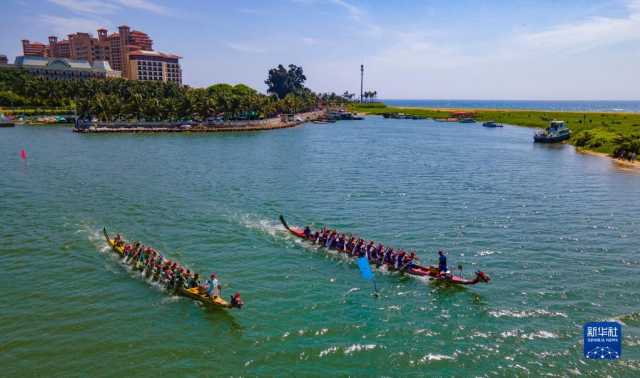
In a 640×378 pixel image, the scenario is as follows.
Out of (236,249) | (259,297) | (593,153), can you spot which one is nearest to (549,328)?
(259,297)

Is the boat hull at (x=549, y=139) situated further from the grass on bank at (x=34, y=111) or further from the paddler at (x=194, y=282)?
the grass on bank at (x=34, y=111)

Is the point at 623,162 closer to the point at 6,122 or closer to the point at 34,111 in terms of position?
the point at 6,122

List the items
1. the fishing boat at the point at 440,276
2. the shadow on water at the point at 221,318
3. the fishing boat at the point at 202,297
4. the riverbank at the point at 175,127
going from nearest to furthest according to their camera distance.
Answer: the shadow on water at the point at 221,318 → the fishing boat at the point at 202,297 → the fishing boat at the point at 440,276 → the riverbank at the point at 175,127

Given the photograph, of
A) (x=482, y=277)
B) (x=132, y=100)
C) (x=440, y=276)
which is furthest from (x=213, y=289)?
(x=132, y=100)

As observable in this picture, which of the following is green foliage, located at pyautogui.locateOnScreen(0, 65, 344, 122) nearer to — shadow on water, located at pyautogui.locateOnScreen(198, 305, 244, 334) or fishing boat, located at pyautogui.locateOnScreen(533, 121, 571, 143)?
fishing boat, located at pyautogui.locateOnScreen(533, 121, 571, 143)

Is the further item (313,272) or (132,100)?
(132,100)

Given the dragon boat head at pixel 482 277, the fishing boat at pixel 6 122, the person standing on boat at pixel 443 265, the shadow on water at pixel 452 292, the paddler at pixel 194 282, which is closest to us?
the shadow on water at pixel 452 292

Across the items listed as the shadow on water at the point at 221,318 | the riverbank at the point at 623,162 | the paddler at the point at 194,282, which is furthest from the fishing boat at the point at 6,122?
the riverbank at the point at 623,162

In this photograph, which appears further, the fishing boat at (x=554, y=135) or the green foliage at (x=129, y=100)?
the green foliage at (x=129, y=100)
